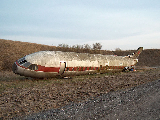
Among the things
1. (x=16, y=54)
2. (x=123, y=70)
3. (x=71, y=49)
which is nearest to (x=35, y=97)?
(x=123, y=70)

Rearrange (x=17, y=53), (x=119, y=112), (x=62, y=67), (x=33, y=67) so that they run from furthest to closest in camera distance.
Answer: (x=17, y=53) < (x=62, y=67) < (x=33, y=67) < (x=119, y=112)

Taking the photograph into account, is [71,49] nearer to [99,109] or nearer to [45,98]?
[45,98]

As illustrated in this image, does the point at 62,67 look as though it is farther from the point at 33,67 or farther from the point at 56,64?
the point at 33,67

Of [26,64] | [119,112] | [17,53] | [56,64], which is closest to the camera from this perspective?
[119,112]

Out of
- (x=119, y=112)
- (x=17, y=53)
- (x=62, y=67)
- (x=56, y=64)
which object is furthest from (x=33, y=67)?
(x=17, y=53)

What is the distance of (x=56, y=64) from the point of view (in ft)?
56.2

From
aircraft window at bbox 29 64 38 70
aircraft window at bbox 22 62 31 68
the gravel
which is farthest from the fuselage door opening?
the gravel

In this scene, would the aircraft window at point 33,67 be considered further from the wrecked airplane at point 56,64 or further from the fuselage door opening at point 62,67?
the fuselage door opening at point 62,67

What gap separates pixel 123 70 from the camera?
2862cm

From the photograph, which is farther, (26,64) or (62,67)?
(62,67)

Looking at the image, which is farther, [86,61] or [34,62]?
[86,61]

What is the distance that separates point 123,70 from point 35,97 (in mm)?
22376

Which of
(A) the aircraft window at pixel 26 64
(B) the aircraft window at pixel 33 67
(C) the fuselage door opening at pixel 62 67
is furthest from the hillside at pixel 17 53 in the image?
(C) the fuselage door opening at pixel 62 67

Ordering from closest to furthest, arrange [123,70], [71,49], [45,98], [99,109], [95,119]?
[95,119]
[99,109]
[45,98]
[123,70]
[71,49]
